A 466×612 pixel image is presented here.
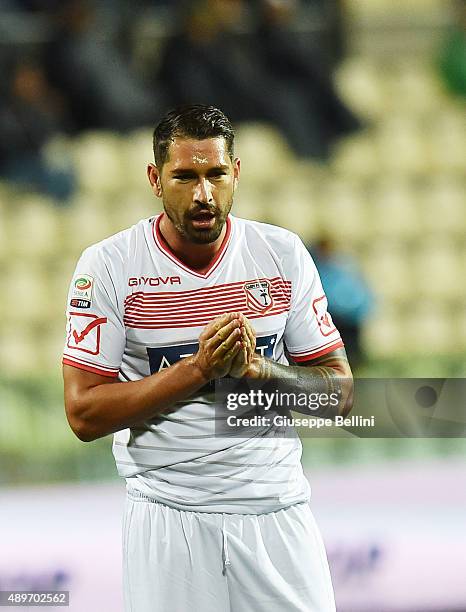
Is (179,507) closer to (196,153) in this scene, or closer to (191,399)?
(191,399)

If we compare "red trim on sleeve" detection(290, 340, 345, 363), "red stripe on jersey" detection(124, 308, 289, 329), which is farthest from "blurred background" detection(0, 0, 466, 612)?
"red stripe on jersey" detection(124, 308, 289, 329)

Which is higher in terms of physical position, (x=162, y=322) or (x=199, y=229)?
(x=199, y=229)

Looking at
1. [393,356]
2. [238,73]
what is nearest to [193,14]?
[238,73]

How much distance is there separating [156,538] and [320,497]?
1173 mm

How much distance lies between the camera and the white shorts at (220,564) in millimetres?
1491

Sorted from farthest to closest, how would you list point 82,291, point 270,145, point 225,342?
point 270,145
point 82,291
point 225,342

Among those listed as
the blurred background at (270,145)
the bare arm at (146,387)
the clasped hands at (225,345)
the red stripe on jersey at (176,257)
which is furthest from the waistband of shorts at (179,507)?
the blurred background at (270,145)

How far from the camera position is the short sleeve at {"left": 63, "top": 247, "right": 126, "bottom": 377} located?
1499mm

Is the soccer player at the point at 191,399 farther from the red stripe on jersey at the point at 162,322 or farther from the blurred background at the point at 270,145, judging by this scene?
the blurred background at the point at 270,145

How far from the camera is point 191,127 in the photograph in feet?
4.89

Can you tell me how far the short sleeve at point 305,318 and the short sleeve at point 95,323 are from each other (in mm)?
277

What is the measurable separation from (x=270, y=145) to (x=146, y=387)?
2220mm

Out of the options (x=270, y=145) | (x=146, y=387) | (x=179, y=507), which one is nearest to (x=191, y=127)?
(x=146, y=387)

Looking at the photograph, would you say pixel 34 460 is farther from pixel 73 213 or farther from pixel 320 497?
Result: pixel 73 213
